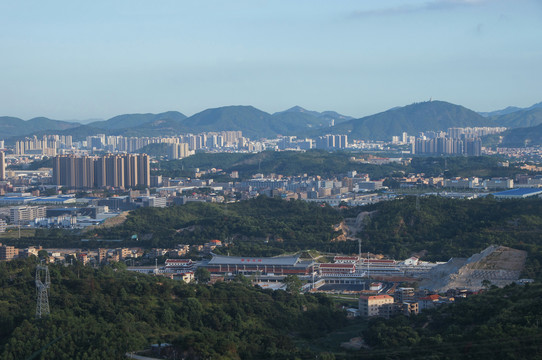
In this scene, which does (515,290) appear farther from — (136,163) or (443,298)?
(136,163)

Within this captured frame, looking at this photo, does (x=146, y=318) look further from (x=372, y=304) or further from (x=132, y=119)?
(x=132, y=119)

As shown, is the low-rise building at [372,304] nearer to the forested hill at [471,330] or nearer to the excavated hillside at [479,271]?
the forested hill at [471,330]

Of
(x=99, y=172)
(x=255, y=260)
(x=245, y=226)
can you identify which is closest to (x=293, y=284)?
(x=255, y=260)

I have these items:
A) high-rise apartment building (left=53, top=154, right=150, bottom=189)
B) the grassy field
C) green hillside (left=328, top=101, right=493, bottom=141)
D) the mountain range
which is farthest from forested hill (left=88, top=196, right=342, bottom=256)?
green hillside (left=328, top=101, right=493, bottom=141)

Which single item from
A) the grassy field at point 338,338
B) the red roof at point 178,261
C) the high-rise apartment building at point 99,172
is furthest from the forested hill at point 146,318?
the high-rise apartment building at point 99,172

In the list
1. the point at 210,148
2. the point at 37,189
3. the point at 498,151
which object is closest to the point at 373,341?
the point at 37,189

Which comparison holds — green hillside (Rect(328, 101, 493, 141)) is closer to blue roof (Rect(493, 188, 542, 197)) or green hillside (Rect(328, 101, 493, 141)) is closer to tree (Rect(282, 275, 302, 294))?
blue roof (Rect(493, 188, 542, 197))
